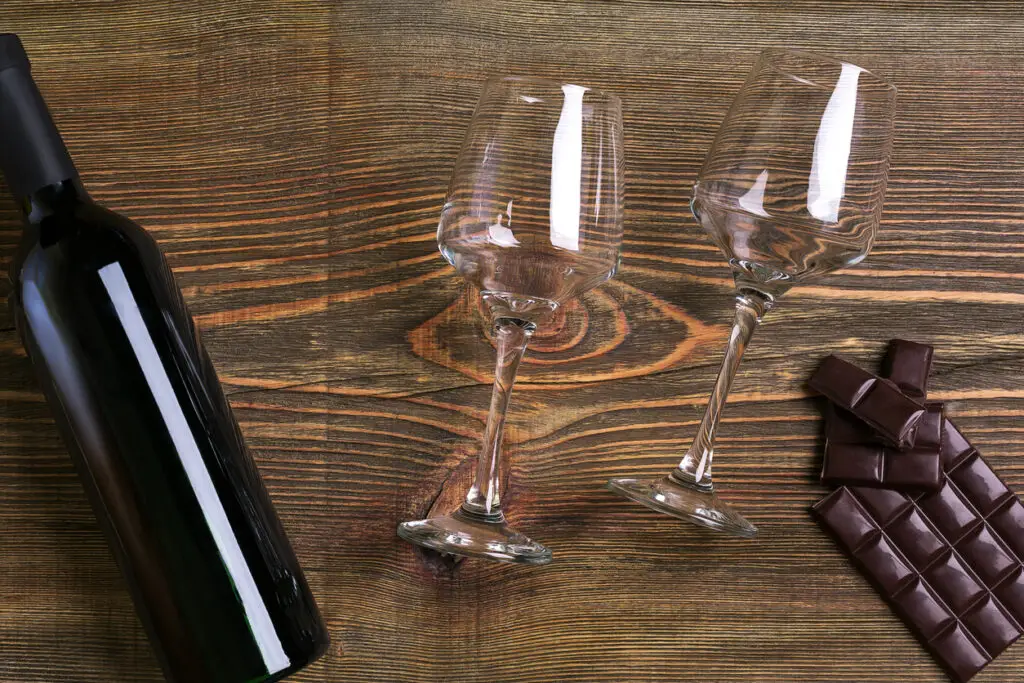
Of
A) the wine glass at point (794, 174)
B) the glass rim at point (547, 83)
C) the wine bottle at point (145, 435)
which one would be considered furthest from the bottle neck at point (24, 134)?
the wine glass at point (794, 174)

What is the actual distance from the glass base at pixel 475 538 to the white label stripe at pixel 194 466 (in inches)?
5.5

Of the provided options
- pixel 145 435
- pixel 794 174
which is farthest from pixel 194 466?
pixel 794 174

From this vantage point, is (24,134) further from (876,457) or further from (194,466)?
(876,457)

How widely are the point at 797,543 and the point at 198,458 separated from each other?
1.73 ft

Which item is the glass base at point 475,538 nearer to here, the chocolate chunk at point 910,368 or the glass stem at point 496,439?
the glass stem at point 496,439

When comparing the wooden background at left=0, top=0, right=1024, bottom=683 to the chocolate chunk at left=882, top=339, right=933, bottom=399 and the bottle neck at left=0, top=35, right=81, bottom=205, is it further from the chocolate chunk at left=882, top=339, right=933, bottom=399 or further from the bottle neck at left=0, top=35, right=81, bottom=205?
the bottle neck at left=0, top=35, right=81, bottom=205

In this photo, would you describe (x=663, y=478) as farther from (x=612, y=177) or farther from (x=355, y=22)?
(x=355, y=22)

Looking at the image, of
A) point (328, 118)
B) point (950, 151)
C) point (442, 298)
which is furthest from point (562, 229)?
point (950, 151)

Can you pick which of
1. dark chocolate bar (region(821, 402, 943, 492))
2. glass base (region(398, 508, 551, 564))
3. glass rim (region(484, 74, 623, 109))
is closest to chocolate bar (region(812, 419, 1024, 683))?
dark chocolate bar (region(821, 402, 943, 492))

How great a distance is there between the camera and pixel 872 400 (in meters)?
0.74

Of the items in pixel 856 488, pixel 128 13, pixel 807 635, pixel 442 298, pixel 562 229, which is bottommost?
pixel 807 635

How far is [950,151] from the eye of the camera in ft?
2.64

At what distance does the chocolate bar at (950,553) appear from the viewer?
2.43 ft

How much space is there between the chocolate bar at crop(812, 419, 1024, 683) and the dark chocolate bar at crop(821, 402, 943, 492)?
2cm
